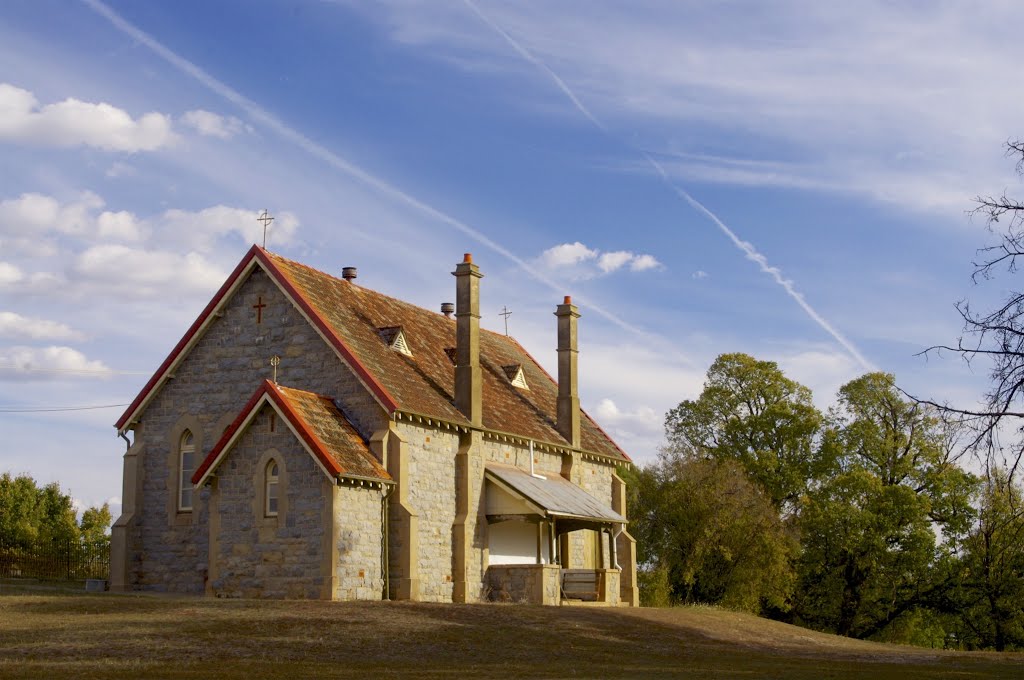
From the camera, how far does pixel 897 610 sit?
50375mm

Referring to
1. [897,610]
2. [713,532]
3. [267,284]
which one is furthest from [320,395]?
[897,610]

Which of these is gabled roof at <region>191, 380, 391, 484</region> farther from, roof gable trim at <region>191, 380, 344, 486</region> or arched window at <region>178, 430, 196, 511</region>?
arched window at <region>178, 430, 196, 511</region>

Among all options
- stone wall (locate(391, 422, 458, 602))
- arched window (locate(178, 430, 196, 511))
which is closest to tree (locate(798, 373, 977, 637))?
stone wall (locate(391, 422, 458, 602))

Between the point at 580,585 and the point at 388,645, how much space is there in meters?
13.7

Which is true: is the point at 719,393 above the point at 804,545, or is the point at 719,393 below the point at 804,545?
Answer: above

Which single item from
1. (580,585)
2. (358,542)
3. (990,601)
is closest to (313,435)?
(358,542)

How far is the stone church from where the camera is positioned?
2720 centimetres

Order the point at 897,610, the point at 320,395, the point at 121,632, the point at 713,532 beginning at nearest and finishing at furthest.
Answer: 1. the point at 121,632
2. the point at 320,395
3. the point at 713,532
4. the point at 897,610

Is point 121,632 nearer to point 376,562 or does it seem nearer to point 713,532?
point 376,562

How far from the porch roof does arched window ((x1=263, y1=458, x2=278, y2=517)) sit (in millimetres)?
6816

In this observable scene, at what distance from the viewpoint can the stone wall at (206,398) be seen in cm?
3021

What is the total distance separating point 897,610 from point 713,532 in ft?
36.1

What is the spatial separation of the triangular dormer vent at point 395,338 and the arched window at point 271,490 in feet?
20.2

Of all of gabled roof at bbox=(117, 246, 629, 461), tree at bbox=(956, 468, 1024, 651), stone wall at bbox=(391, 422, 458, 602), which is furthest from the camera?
tree at bbox=(956, 468, 1024, 651)
